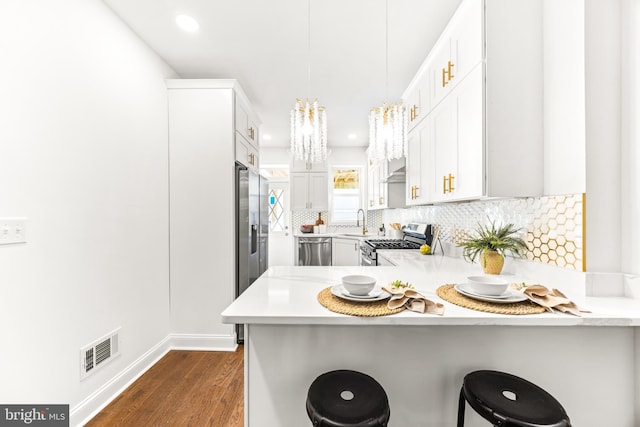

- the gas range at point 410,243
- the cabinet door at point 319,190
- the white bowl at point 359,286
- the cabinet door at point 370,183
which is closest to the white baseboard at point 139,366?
the gas range at point 410,243

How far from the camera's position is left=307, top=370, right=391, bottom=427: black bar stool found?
35.9 inches

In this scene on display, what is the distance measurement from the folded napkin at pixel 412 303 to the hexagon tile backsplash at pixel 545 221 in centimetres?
81

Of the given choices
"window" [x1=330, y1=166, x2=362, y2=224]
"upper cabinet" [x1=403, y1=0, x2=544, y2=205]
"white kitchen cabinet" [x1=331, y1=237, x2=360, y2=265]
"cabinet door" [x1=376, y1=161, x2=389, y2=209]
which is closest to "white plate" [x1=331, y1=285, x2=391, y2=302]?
"upper cabinet" [x1=403, y1=0, x2=544, y2=205]

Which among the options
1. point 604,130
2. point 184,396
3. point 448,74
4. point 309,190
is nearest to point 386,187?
point 309,190

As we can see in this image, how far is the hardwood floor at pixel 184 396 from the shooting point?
70.4 inches

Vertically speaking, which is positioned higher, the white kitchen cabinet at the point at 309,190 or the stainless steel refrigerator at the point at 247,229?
the white kitchen cabinet at the point at 309,190

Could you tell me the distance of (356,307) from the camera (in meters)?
1.13

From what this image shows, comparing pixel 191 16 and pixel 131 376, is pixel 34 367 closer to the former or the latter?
pixel 131 376

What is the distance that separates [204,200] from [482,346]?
2.54 metres

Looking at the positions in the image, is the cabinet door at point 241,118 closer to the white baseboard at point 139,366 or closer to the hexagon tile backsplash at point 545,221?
the white baseboard at point 139,366

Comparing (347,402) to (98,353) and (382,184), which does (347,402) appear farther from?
(382,184)

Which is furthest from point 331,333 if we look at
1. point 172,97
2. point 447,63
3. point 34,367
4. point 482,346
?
point 172,97

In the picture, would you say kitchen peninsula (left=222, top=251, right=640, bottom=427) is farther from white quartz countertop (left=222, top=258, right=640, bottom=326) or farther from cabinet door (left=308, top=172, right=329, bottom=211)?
cabinet door (left=308, top=172, right=329, bottom=211)

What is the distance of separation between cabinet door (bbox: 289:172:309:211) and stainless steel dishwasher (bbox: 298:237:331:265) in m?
0.79
